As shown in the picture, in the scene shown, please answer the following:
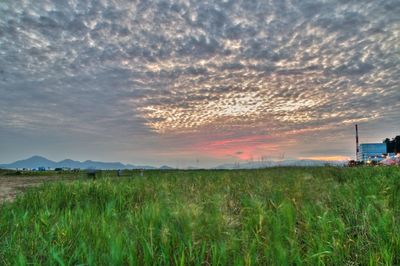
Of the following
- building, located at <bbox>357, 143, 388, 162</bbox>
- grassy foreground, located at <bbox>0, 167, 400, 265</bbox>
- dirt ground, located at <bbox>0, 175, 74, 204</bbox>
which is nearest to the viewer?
grassy foreground, located at <bbox>0, 167, 400, 265</bbox>

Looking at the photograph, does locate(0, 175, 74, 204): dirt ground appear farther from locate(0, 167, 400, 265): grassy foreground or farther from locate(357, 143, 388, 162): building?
locate(357, 143, 388, 162): building

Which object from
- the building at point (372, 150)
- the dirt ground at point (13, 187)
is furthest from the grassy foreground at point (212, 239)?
the building at point (372, 150)

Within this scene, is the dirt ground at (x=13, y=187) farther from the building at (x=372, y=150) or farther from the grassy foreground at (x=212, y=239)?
the building at (x=372, y=150)

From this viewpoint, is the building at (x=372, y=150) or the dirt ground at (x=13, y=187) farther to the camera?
the building at (x=372, y=150)

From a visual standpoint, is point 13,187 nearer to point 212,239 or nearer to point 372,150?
point 212,239

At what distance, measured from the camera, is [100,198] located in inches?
303

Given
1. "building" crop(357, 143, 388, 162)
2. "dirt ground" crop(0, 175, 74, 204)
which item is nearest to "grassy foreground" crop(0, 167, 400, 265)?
"dirt ground" crop(0, 175, 74, 204)

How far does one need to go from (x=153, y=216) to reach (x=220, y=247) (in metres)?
1.66


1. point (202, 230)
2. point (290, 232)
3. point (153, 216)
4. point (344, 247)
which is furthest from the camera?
point (153, 216)

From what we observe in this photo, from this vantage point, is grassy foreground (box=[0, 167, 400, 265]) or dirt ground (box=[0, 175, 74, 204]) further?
dirt ground (box=[0, 175, 74, 204])

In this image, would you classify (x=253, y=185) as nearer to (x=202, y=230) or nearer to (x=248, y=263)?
(x=202, y=230)

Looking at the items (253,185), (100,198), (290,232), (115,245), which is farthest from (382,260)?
(100,198)

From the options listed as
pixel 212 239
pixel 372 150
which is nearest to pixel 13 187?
pixel 212 239

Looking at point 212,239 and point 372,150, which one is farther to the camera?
point 372,150
